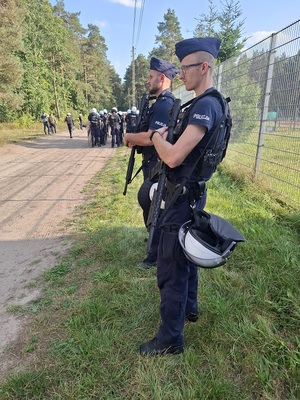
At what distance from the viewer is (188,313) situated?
2.37 m

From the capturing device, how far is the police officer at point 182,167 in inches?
63.6

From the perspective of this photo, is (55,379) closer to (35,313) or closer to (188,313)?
(35,313)

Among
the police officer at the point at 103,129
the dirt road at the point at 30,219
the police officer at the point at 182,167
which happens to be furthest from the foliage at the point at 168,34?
the police officer at the point at 182,167

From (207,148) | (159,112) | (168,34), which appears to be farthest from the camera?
(168,34)

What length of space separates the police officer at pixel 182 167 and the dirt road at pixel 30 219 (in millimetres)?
1310

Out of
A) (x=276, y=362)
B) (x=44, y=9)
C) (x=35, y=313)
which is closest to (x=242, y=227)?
(x=276, y=362)

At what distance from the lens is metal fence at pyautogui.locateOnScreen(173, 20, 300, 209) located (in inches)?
167

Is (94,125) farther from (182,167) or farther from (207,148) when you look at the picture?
(207,148)

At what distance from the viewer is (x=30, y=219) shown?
5008mm

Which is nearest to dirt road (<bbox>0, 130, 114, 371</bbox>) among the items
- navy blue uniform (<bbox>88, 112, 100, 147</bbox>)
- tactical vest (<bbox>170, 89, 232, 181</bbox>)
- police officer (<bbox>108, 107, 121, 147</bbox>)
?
tactical vest (<bbox>170, 89, 232, 181</bbox>)

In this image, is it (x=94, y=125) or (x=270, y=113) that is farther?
(x=94, y=125)

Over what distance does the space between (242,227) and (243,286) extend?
1198 millimetres

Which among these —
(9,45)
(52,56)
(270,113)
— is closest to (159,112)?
(270,113)

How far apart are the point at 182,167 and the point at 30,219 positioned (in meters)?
3.96
